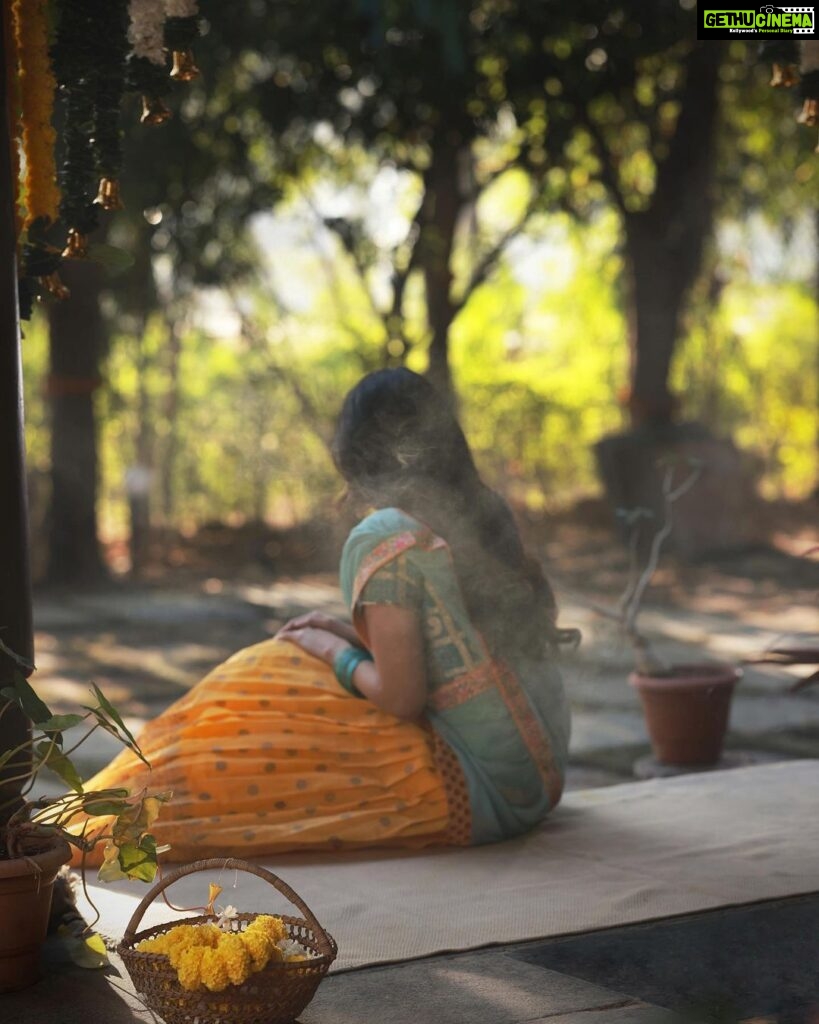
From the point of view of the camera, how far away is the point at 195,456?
1186 cm

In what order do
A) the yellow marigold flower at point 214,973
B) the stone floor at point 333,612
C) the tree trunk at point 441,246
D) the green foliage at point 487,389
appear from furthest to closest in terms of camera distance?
the green foliage at point 487,389, the tree trunk at point 441,246, the stone floor at point 333,612, the yellow marigold flower at point 214,973

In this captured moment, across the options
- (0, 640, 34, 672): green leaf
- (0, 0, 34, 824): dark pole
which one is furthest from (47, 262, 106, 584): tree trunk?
(0, 640, 34, 672): green leaf

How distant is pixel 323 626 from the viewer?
3.65 metres

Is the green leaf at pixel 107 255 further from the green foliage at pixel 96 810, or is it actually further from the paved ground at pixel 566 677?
the paved ground at pixel 566 677

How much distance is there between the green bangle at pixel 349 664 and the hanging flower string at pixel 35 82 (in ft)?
4.17

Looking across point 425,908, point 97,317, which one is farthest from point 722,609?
point 425,908

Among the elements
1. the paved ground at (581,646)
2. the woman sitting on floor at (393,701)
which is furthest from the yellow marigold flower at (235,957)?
the paved ground at (581,646)

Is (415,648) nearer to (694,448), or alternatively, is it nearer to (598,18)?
(598,18)

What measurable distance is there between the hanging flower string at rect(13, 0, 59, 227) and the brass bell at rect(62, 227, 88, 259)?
15 cm

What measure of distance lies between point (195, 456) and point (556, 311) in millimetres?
4735

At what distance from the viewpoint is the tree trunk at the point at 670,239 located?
31.1ft

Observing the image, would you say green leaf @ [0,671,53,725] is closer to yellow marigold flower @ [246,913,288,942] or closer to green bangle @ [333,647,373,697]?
yellow marigold flower @ [246,913,288,942]

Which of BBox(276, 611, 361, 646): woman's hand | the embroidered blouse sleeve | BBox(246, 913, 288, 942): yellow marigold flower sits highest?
the embroidered blouse sleeve

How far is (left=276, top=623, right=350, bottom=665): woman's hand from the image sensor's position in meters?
3.55
